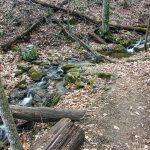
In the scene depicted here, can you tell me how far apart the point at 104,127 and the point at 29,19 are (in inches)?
441

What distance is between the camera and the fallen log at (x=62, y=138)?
28.1 feet

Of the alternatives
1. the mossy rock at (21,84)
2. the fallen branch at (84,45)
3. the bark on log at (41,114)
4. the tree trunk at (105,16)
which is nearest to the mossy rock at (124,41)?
the tree trunk at (105,16)

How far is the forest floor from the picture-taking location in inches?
380

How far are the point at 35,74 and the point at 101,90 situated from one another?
11.8 ft

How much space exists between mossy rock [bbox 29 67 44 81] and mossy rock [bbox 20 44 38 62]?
4.28 feet

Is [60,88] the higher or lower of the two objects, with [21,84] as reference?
higher

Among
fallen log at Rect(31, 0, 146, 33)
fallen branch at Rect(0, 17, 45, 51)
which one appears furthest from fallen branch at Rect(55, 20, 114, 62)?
fallen log at Rect(31, 0, 146, 33)

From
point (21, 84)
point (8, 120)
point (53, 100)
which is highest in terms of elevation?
point (8, 120)

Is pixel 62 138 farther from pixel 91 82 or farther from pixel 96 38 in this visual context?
pixel 96 38

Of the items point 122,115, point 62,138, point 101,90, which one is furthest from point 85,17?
point 62,138

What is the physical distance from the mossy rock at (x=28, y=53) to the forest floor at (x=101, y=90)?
311 mm

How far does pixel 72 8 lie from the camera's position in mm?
22078

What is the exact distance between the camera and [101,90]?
12.3m

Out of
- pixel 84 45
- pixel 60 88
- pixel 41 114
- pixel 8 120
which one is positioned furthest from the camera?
pixel 84 45
